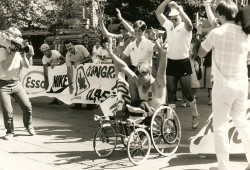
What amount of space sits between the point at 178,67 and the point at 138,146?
250 centimetres

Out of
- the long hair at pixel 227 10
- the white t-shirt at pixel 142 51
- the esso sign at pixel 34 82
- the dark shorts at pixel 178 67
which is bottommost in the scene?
the esso sign at pixel 34 82

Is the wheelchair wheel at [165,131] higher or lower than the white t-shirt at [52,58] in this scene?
lower

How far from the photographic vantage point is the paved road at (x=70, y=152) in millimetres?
6309

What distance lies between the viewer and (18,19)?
28.8 m

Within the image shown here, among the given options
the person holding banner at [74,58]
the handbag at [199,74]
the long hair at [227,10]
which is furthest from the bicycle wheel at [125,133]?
the handbag at [199,74]

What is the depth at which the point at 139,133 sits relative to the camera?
6559 millimetres

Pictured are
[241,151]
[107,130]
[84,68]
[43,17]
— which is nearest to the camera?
[241,151]

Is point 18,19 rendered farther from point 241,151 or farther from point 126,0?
point 241,151

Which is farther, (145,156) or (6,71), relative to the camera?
(6,71)

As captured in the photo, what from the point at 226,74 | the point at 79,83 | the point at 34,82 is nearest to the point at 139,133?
the point at 226,74

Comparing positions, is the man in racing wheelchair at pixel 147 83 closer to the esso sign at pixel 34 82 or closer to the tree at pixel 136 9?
the esso sign at pixel 34 82

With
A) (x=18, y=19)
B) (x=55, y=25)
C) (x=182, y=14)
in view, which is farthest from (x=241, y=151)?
(x=55, y=25)

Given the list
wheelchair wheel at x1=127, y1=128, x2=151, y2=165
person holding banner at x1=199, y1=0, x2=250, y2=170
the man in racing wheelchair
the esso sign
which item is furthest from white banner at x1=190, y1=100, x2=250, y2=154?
the esso sign

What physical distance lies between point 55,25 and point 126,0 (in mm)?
5454
